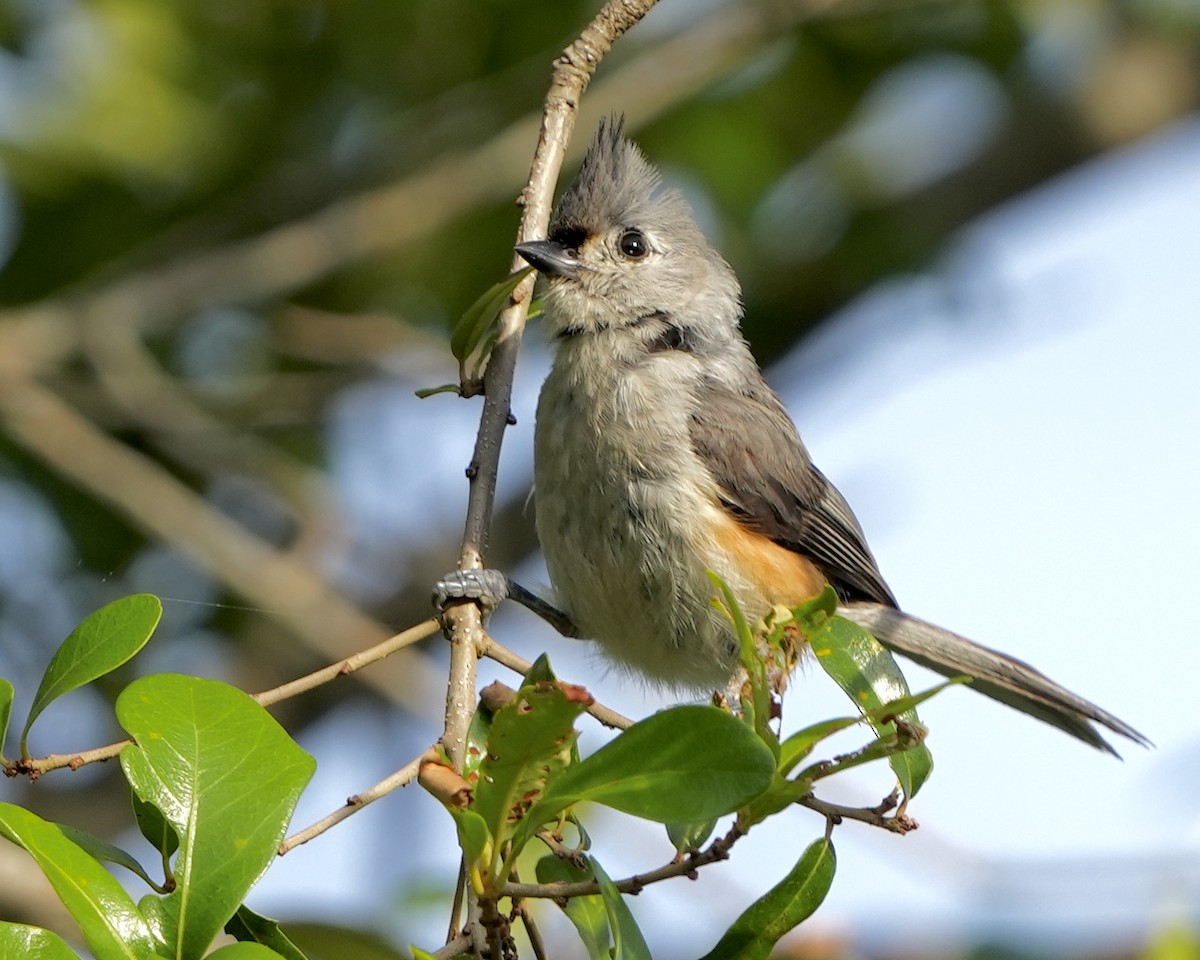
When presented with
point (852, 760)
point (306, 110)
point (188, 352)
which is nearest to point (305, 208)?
point (306, 110)

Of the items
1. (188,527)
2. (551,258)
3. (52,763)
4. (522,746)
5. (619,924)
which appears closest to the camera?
(522,746)

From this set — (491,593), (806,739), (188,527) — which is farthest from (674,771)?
(188,527)

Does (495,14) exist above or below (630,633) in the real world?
above

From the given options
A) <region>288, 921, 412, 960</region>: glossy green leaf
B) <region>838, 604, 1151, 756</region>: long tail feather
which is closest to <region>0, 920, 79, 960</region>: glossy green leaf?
<region>288, 921, 412, 960</region>: glossy green leaf

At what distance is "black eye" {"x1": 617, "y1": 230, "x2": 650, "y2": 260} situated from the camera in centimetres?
397

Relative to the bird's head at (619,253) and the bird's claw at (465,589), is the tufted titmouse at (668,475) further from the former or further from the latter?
the bird's claw at (465,589)

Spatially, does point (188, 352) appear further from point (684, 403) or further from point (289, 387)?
point (684, 403)

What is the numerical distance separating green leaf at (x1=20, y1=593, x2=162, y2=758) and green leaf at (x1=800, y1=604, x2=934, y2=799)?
84 cm

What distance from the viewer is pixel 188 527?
14.6 feet

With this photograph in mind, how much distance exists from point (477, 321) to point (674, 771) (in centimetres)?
121

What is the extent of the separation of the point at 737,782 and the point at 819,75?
13.4ft

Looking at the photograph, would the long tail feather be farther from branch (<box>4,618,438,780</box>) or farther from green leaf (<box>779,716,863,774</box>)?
green leaf (<box>779,716,863,774</box>)

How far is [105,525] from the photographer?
484 cm

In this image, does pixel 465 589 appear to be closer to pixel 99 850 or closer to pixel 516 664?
pixel 516 664
